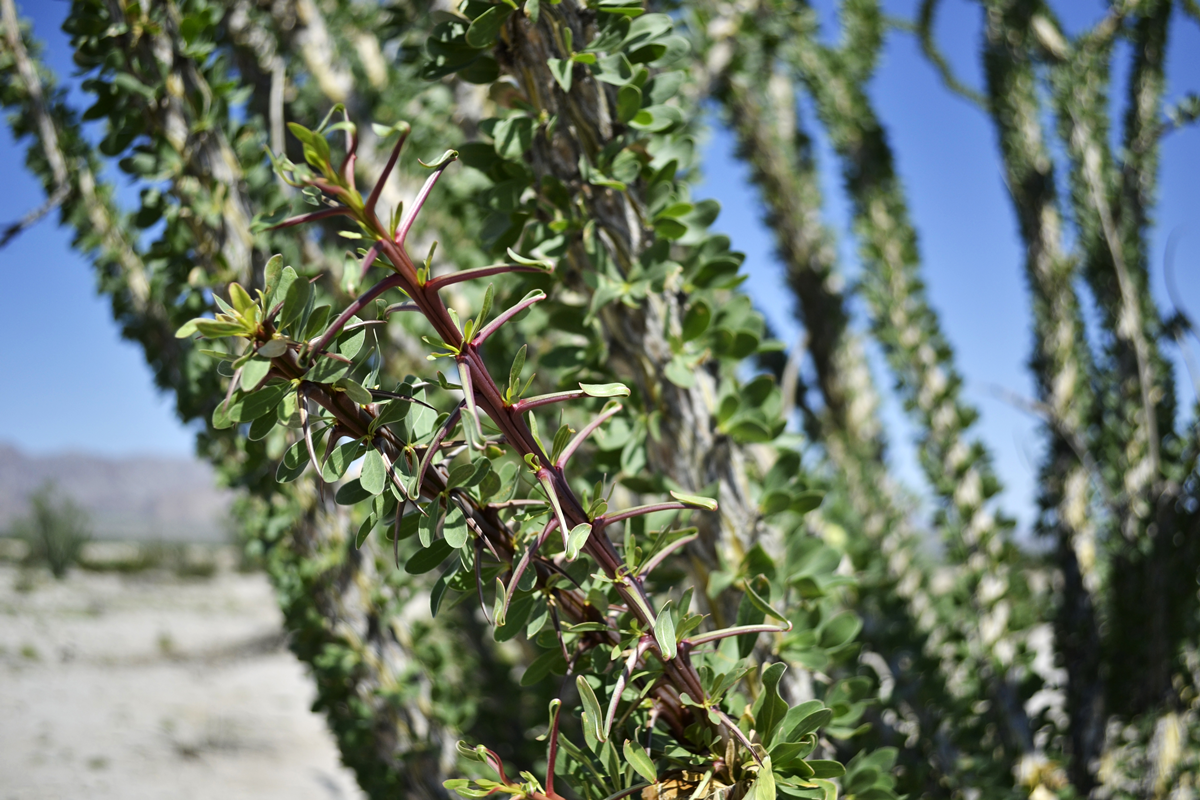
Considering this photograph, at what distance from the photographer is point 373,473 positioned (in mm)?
400

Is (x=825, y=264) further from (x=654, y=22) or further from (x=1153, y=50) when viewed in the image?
(x=654, y=22)

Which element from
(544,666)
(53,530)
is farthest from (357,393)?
(53,530)

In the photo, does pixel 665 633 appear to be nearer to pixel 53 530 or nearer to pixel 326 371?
pixel 326 371

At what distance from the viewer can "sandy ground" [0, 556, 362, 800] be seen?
338 cm

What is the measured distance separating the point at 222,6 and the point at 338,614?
1.16m

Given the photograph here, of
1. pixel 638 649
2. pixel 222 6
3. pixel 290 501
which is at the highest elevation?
pixel 222 6

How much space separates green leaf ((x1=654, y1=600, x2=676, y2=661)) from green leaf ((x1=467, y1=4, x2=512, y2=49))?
439mm

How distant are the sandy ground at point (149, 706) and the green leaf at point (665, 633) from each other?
1175 mm

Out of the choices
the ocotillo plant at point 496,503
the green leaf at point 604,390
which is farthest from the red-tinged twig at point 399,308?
the green leaf at point 604,390

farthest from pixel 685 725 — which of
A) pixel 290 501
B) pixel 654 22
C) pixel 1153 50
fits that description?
pixel 1153 50

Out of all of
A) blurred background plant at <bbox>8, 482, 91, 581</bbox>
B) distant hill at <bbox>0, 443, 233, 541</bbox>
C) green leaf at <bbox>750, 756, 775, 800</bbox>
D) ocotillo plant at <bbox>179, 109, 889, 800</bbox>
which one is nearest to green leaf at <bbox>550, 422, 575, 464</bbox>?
ocotillo plant at <bbox>179, 109, 889, 800</bbox>

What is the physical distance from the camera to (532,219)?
0.69 m

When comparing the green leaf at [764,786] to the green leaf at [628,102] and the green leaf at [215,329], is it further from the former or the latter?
the green leaf at [628,102]

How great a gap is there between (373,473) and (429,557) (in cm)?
8
